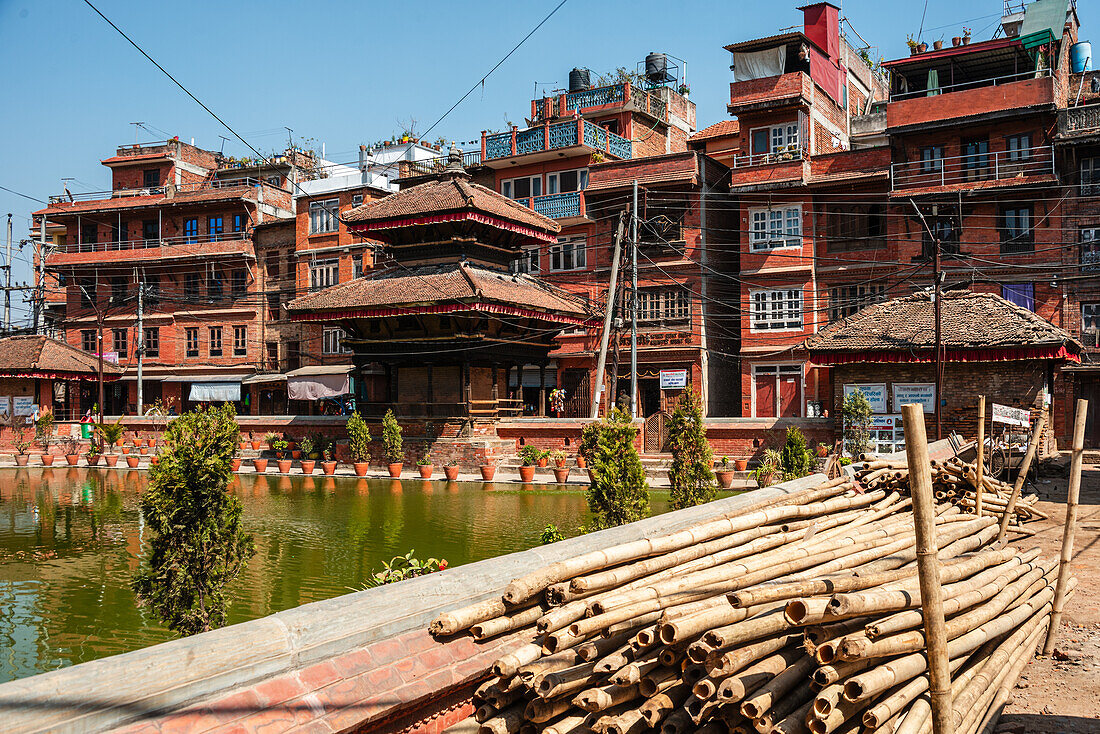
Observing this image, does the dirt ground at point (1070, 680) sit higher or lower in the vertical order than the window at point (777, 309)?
lower

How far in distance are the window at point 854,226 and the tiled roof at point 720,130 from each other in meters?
8.51

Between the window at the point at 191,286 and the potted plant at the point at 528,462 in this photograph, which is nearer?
the potted plant at the point at 528,462

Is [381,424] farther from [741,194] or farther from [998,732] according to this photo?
[998,732]

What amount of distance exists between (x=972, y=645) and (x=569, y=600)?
2759 millimetres

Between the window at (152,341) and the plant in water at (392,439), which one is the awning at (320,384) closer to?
the window at (152,341)

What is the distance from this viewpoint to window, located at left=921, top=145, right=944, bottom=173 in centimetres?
3484

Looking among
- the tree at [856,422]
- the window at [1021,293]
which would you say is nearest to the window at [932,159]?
the window at [1021,293]

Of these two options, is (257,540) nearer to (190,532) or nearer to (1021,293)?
(190,532)

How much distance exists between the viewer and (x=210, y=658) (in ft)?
14.9

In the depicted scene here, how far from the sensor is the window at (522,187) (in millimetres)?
44375

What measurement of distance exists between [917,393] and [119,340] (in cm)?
4747

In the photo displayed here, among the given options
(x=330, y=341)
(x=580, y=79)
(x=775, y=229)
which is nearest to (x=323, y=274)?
(x=330, y=341)

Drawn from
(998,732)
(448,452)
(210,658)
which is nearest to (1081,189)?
(448,452)

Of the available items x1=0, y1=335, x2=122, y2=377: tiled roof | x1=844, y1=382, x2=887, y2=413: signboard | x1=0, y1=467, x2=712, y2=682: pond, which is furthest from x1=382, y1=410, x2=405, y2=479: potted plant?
x1=0, y1=335, x2=122, y2=377: tiled roof
